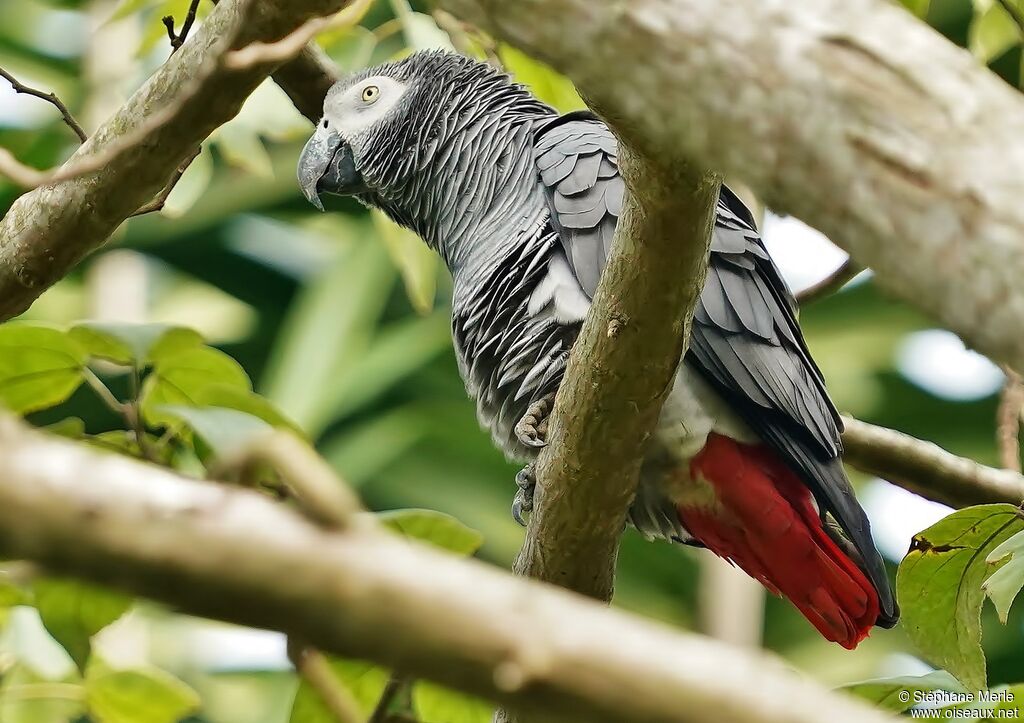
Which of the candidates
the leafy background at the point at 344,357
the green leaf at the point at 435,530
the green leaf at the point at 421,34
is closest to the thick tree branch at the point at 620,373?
the green leaf at the point at 435,530

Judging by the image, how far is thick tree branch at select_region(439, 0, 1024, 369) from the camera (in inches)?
24.8

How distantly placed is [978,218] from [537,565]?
106cm

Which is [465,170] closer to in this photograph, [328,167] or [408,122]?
[408,122]

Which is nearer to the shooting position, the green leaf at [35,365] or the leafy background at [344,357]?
the green leaf at [35,365]

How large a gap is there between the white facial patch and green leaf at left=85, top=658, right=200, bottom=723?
116 cm

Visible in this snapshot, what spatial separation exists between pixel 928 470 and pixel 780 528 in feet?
0.99

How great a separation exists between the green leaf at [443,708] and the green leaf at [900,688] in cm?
53

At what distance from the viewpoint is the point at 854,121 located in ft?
2.17

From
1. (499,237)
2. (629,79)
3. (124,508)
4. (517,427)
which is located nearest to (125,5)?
(499,237)

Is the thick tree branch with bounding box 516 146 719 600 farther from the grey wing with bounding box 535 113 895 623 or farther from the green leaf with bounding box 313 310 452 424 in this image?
the green leaf with bounding box 313 310 452 424

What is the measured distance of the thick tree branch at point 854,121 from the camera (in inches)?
24.8

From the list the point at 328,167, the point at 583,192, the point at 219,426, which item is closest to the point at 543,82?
the point at 583,192

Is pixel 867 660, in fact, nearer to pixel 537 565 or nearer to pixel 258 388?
pixel 258 388

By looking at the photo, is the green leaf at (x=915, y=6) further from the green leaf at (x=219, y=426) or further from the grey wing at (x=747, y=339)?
the green leaf at (x=219, y=426)
